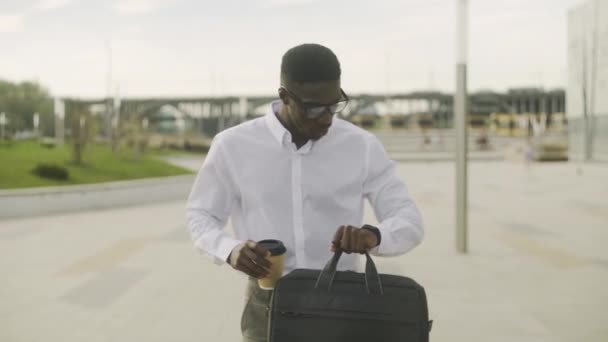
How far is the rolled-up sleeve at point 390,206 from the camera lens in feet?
6.05

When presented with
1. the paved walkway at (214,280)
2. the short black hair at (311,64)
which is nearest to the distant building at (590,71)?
the paved walkway at (214,280)

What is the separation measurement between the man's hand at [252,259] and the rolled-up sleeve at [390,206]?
315mm

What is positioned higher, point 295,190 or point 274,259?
point 295,190

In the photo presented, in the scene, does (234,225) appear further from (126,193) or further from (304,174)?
(126,193)

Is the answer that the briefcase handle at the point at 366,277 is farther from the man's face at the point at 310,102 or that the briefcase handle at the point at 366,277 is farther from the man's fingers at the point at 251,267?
the man's face at the point at 310,102

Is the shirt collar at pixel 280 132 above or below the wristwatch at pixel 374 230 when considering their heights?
above

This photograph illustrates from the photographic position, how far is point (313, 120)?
1797 mm

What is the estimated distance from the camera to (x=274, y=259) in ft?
5.75

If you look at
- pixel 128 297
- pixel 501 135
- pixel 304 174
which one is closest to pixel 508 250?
pixel 128 297

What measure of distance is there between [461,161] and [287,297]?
21.0ft

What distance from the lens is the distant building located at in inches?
1239

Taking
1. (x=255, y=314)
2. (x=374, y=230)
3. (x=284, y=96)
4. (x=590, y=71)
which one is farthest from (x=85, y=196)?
(x=590, y=71)

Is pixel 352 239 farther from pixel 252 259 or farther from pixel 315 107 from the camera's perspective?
pixel 315 107

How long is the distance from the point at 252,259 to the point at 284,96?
45 cm
